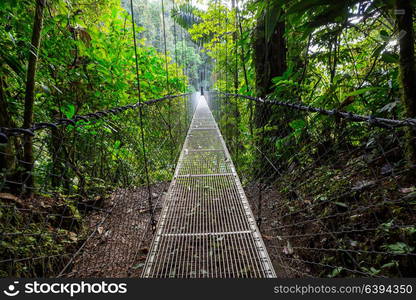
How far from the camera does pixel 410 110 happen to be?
0.67m

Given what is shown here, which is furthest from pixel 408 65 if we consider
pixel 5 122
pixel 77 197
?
pixel 77 197

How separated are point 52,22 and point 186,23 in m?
6.16

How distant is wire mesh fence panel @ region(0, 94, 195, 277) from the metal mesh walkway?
0.17 m

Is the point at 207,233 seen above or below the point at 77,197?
below

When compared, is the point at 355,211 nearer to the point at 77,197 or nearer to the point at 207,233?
the point at 207,233

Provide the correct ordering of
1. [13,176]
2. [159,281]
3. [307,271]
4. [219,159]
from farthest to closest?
[219,159] < [13,176] < [307,271] < [159,281]

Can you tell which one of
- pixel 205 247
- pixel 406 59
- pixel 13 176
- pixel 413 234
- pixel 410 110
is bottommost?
pixel 205 247

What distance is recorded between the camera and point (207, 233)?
1110 millimetres

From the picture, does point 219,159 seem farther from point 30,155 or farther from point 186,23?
point 186,23

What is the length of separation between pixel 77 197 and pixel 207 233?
3.22ft

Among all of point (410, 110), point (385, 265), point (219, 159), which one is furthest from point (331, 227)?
point (219, 159)

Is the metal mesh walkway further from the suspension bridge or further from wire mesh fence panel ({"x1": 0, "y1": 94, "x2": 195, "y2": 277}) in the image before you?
wire mesh fence panel ({"x1": 0, "y1": 94, "x2": 195, "y2": 277})

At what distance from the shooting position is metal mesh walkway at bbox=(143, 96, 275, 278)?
879mm

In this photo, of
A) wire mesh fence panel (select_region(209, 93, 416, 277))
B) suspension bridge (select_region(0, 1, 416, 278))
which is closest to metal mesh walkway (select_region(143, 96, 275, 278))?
suspension bridge (select_region(0, 1, 416, 278))
